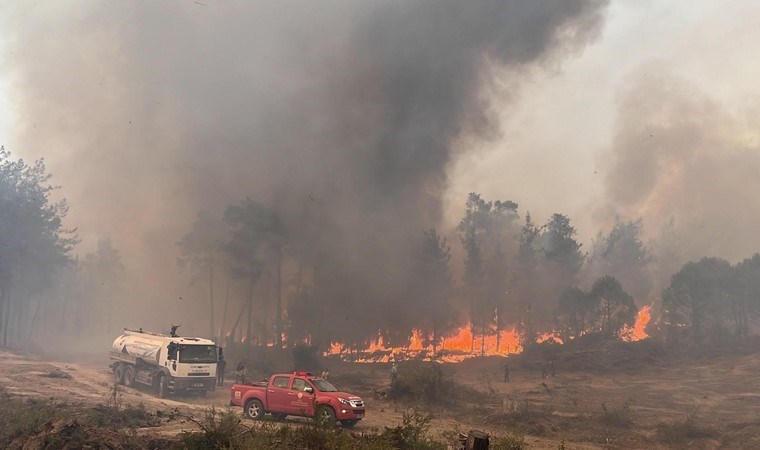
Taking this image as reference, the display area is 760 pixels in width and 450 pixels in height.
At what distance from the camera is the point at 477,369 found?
153 ft

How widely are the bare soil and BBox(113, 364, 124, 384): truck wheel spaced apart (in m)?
1.03

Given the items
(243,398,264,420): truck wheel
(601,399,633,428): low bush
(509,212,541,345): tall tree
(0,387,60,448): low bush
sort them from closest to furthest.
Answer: (0,387,60,448): low bush < (243,398,264,420): truck wheel < (601,399,633,428): low bush < (509,212,541,345): tall tree

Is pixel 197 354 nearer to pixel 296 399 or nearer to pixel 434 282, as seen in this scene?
pixel 296 399

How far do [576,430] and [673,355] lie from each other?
29153 mm

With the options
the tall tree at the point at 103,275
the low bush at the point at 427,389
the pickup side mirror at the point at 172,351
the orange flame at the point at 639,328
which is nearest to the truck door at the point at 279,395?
the pickup side mirror at the point at 172,351

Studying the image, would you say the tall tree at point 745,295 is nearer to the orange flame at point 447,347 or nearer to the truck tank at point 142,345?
the orange flame at point 447,347

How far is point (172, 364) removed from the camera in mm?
25953

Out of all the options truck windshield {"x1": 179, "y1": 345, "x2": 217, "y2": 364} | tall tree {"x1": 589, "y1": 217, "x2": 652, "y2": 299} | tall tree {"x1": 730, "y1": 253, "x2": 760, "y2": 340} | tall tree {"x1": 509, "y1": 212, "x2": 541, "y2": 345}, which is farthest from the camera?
tall tree {"x1": 589, "y1": 217, "x2": 652, "y2": 299}

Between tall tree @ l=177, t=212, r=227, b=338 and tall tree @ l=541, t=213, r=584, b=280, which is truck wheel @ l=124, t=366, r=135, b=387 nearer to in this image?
tall tree @ l=177, t=212, r=227, b=338

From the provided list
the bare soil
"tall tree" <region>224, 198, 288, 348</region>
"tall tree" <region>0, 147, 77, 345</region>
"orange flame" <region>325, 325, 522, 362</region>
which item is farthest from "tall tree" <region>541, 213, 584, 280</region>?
"tall tree" <region>0, 147, 77, 345</region>

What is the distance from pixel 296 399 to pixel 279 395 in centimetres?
90

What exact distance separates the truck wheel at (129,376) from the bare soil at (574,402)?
0.92m

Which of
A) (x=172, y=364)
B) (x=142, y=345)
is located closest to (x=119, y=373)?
(x=142, y=345)

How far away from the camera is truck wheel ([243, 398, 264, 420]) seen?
63.5 feet
